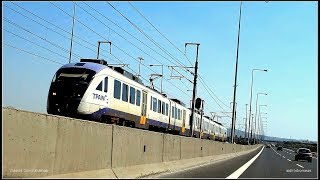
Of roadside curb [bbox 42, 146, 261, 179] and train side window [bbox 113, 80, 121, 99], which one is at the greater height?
train side window [bbox 113, 80, 121, 99]


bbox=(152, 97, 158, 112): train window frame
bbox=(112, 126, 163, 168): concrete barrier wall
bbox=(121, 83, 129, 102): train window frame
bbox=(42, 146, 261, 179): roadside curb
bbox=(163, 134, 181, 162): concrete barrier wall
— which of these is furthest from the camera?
bbox=(152, 97, 158, 112): train window frame

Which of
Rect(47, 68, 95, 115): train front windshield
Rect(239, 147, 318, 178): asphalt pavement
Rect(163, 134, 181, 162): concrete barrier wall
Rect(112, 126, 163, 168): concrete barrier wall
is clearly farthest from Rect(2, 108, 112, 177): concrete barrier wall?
Rect(47, 68, 95, 115): train front windshield

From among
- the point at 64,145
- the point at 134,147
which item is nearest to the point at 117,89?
the point at 134,147

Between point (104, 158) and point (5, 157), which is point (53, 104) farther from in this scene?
point (5, 157)

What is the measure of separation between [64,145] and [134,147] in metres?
4.54

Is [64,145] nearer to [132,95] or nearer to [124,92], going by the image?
[124,92]

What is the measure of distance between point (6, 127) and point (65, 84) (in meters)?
14.1

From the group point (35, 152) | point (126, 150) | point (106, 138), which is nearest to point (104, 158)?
point (106, 138)

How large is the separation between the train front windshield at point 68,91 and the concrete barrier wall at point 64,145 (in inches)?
264

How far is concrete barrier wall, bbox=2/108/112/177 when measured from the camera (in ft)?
28.5

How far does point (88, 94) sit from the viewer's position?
22.2 m

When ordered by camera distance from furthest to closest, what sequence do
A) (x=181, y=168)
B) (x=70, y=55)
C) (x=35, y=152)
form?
(x=70, y=55) < (x=181, y=168) < (x=35, y=152)

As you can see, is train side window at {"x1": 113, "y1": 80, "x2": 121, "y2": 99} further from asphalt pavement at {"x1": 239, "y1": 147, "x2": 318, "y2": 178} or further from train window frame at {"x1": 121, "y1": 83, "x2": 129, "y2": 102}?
asphalt pavement at {"x1": 239, "y1": 147, "x2": 318, "y2": 178}

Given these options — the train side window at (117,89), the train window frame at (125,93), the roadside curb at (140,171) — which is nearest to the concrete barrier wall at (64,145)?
the roadside curb at (140,171)
